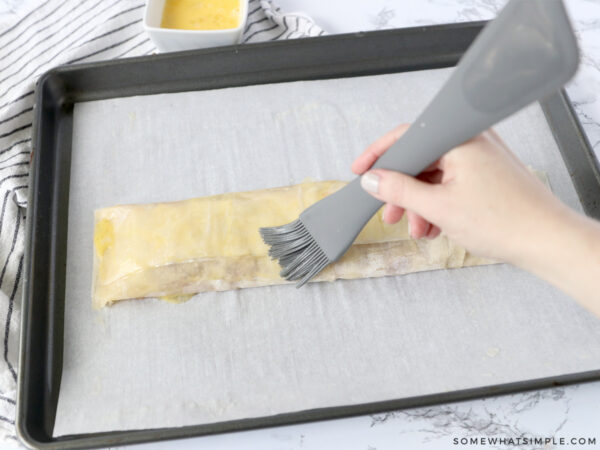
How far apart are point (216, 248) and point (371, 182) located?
1.30ft

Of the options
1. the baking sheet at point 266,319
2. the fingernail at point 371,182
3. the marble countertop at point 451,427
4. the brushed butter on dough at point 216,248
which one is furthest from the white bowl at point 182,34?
the marble countertop at point 451,427

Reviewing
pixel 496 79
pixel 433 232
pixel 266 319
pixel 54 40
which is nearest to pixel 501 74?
pixel 496 79

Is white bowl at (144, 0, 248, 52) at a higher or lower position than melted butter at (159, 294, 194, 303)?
higher

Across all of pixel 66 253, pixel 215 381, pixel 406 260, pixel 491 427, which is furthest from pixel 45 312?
pixel 491 427

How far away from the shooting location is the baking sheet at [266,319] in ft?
3.53

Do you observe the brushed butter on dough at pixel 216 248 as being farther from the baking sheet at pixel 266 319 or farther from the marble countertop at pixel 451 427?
the marble countertop at pixel 451 427

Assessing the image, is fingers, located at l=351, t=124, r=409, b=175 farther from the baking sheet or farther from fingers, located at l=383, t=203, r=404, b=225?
the baking sheet

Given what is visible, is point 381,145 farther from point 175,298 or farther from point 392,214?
point 175,298

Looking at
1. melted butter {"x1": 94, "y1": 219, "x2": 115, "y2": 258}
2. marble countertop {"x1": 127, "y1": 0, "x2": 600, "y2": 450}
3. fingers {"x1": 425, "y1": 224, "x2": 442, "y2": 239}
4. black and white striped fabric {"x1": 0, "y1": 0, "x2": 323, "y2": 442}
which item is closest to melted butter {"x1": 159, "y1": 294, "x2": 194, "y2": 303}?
melted butter {"x1": 94, "y1": 219, "x2": 115, "y2": 258}

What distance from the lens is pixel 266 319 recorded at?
1153 millimetres

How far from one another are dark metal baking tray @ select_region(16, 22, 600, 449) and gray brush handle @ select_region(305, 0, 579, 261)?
0.51 metres

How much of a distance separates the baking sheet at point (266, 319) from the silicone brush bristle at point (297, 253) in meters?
0.05

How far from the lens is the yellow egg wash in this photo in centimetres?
140

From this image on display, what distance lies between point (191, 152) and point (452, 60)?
2.28 ft
